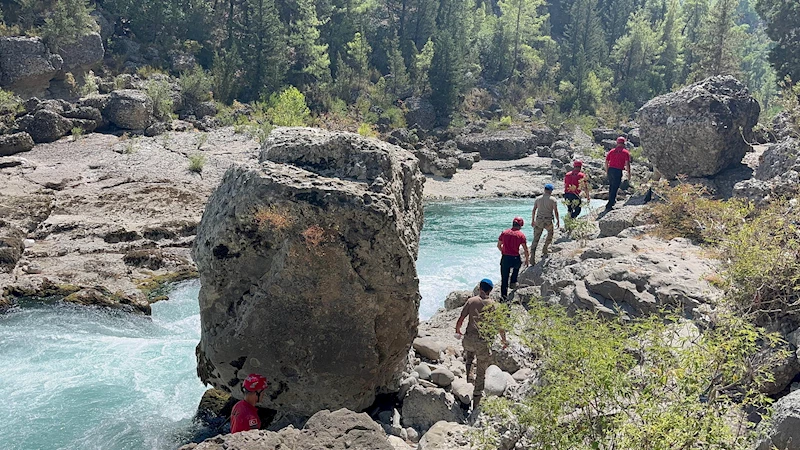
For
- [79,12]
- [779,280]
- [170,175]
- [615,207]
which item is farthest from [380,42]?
[779,280]

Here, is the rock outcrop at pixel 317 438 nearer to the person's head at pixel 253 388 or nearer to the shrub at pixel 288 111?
the person's head at pixel 253 388

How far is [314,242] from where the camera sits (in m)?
7.36

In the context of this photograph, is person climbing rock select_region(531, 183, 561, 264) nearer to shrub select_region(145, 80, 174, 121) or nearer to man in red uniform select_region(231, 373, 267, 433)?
man in red uniform select_region(231, 373, 267, 433)

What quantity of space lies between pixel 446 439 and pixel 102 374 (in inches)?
271

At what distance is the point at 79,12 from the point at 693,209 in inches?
1463

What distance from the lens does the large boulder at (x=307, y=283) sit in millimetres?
7438

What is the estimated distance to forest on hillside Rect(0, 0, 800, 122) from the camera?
40.8 m

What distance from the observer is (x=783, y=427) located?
4703 millimetres

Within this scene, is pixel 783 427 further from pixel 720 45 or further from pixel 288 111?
pixel 720 45

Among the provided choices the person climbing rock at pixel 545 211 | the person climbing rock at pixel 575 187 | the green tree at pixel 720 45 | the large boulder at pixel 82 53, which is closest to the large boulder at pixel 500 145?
the green tree at pixel 720 45

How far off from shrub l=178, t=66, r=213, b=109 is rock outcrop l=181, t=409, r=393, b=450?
115 ft

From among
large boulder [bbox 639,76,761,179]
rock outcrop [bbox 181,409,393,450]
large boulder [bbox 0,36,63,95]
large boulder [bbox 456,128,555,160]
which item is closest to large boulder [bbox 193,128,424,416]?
rock outcrop [bbox 181,409,393,450]

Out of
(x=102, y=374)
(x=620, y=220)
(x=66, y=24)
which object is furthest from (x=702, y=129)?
(x=66, y=24)

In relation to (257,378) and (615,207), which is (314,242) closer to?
(257,378)
